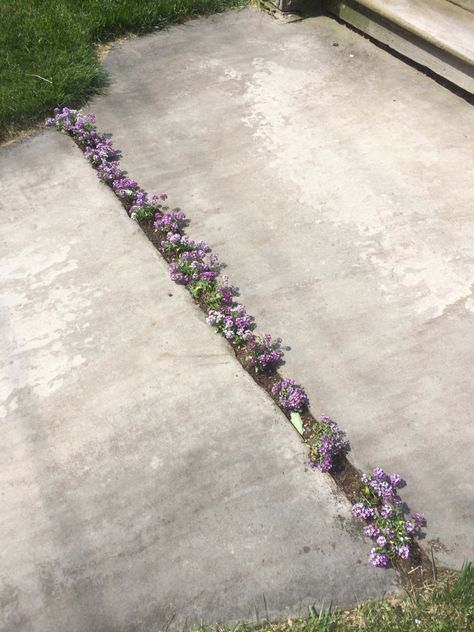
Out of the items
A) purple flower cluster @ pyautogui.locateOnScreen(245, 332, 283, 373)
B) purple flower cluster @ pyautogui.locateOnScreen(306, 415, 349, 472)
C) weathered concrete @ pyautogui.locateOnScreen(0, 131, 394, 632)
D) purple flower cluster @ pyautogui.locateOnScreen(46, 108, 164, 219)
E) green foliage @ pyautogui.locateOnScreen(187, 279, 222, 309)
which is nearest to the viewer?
weathered concrete @ pyautogui.locateOnScreen(0, 131, 394, 632)

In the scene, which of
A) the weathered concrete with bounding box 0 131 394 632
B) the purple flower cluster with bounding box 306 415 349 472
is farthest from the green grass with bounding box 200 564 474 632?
the purple flower cluster with bounding box 306 415 349 472

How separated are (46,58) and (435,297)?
3.40 m

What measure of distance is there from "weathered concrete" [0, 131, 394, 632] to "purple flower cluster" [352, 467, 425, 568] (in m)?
0.06

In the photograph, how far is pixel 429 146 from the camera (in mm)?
4164

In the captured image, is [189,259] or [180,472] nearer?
[180,472]

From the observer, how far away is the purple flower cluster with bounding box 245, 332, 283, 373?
9.83 feet

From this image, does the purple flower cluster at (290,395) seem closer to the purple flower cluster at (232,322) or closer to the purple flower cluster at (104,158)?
the purple flower cluster at (232,322)

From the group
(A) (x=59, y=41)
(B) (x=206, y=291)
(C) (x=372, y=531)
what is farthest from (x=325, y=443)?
(A) (x=59, y=41)

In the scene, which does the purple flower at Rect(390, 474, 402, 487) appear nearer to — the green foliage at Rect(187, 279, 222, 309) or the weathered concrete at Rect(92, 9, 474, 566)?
the weathered concrete at Rect(92, 9, 474, 566)

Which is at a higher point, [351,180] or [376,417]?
[351,180]

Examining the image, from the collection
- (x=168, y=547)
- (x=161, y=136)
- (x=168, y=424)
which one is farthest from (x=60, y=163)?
(x=168, y=547)

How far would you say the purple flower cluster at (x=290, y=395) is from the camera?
285 centimetres

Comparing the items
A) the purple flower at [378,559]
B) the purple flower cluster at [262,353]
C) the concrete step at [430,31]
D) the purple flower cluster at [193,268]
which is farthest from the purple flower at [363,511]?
the concrete step at [430,31]

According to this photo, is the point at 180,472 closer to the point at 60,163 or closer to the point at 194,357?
the point at 194,357
